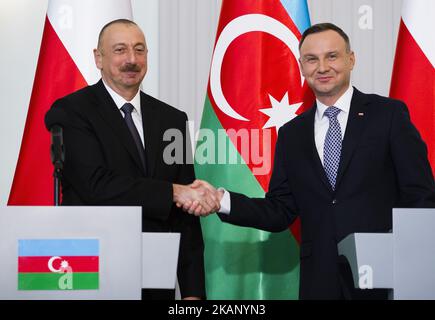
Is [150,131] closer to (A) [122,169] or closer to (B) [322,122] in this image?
(A) [122,169]

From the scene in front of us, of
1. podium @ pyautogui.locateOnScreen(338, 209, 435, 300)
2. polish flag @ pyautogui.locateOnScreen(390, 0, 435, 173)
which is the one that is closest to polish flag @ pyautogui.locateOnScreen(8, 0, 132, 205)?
polish flag @ pyautogui.locateOnScreen(390, 0, 435, 173)

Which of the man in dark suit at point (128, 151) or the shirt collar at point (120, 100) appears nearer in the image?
the man in dark suit at point (128, 151)

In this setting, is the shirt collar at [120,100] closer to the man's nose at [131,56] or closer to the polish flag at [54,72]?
the man's nose at [131,56]

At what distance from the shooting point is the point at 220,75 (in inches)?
152

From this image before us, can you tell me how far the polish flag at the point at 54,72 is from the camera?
3.75 m

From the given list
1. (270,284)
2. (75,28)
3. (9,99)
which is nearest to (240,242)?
(270,284)

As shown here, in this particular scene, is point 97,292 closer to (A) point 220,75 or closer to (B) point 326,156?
(B) point 326,156

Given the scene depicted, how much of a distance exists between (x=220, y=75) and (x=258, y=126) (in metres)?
0.34

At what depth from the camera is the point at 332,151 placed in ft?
10.1

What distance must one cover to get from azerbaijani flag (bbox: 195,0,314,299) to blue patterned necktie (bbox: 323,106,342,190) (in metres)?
0.65

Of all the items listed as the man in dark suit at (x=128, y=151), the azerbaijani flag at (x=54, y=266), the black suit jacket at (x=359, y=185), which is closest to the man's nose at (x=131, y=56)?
the man in dark suit at (x=128, y=151)

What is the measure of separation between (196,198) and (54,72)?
1347mm

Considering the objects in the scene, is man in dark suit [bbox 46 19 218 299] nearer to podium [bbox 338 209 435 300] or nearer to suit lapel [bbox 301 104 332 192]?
suit lapel [bbox 301 104 332 192]

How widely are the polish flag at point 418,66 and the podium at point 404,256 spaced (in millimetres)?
1496
